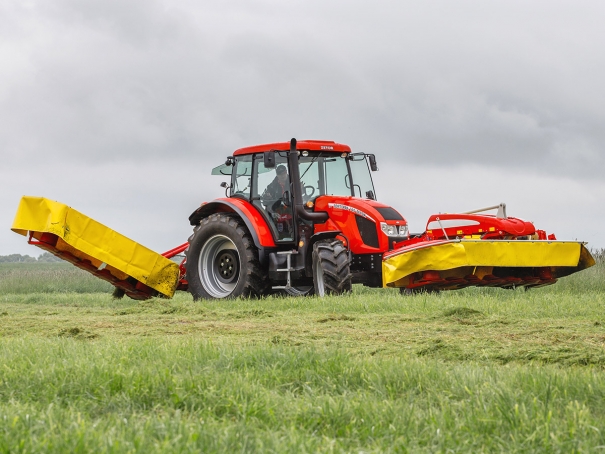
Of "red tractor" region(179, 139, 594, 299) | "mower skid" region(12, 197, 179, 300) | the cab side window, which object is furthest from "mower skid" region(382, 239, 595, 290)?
"mower skid" region(12, 197, 179, 300)

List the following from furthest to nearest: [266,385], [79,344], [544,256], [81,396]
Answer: [544,256] → [79,344] → [266,385] → [81,396]

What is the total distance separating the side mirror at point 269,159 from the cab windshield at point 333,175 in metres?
0.71

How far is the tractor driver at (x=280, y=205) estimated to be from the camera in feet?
40.7

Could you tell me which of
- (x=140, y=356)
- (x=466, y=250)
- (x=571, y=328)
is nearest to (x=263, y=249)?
(x=466, y=250)

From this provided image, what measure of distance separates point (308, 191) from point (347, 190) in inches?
26.4

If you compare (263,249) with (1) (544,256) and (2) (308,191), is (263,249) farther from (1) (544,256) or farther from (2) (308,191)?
(1) (544,256)

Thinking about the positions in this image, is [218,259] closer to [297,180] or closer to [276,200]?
[276,200]

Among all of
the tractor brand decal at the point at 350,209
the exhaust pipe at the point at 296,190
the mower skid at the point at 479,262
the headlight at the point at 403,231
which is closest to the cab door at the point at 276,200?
the exhaust pipe at the point at 296,190

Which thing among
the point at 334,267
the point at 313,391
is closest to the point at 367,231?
the point at 334,267

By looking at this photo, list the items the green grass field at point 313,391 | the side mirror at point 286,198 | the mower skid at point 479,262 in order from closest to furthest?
the green grass field at point 313,391, the mower skid at point 479,262, the side mirror at point 286,198

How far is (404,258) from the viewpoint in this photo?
11078mm

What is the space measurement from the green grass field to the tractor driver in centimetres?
474

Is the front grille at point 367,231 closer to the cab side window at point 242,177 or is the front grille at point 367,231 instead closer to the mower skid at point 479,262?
the mower skid at point 479,262

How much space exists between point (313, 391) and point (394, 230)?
25.8ft
